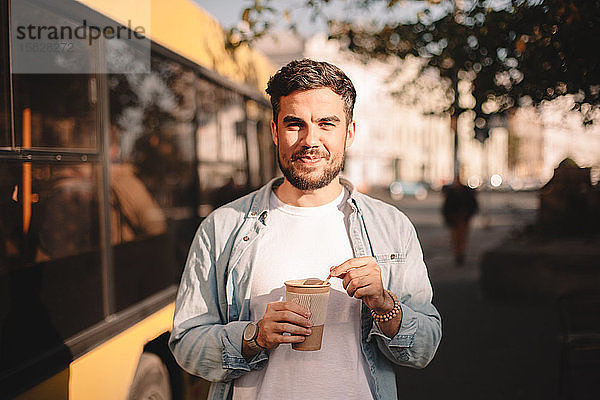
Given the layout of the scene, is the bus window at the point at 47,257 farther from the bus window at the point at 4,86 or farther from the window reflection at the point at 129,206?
the window reflection at the point at 129,206

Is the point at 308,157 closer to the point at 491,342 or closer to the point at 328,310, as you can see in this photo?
the point at 328,310

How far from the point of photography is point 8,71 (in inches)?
105

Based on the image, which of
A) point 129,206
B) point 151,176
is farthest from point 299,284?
point 151,176

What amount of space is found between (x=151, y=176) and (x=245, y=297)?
2.89 m

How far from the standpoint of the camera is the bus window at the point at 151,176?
3998 mm

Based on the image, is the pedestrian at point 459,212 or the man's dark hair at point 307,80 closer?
the man's dark hair at point 307,80

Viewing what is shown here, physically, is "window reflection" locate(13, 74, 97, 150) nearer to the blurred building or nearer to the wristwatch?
the wristwatch

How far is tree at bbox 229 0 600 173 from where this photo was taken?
3.57 meters

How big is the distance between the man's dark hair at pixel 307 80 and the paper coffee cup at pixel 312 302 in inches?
24.4

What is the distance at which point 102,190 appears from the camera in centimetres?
349

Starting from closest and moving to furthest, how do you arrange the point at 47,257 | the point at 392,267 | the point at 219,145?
1. the point at 392,267
2. the point at 47,257
3. the point at 219,145

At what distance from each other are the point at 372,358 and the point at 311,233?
46 cm

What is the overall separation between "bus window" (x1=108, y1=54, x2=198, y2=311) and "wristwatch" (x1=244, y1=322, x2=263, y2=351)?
187 centimetres

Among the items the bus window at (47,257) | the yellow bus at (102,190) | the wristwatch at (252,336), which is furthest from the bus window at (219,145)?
the wristwatch at (252,336)
